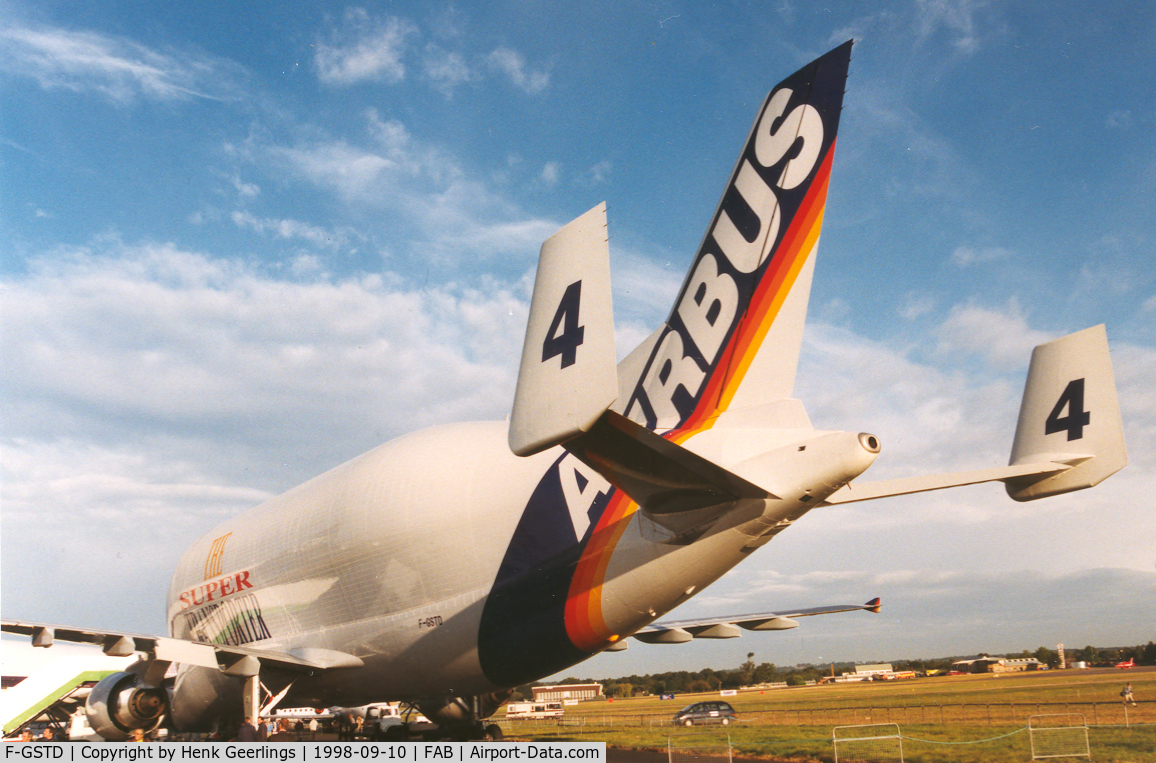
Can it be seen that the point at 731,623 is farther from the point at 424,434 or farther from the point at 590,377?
the point at 590,377

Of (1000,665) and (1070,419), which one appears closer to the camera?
(1070,419)

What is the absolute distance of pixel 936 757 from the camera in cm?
1780

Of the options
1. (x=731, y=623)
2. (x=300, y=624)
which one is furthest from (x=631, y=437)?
(x=731, y=623)

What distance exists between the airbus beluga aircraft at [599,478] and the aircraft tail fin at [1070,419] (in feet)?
0.09

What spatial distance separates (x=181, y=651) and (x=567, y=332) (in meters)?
12.4

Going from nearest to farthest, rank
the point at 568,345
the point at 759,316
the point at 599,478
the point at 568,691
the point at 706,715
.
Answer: the point at 568,345 → the point at 759,316 → the point at 599,478 → the point at 706,715 → the point at 568,691

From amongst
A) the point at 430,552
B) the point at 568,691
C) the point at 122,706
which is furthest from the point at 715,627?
the point at 568,691

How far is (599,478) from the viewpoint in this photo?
11734mm

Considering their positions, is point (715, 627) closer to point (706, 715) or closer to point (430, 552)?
point (430, 552)

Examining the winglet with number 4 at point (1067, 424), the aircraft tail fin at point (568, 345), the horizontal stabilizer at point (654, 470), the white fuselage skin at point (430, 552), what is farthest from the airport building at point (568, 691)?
the aircraft tail fin at point (568, 345)

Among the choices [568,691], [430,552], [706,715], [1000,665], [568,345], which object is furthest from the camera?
[568,691]

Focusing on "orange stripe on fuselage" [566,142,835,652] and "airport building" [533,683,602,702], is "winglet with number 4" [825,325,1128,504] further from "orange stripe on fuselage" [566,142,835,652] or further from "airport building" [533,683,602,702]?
"airport building" [533,683,602,702]

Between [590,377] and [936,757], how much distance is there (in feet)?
54.2

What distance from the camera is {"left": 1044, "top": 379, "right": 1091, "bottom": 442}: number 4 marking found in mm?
10765
